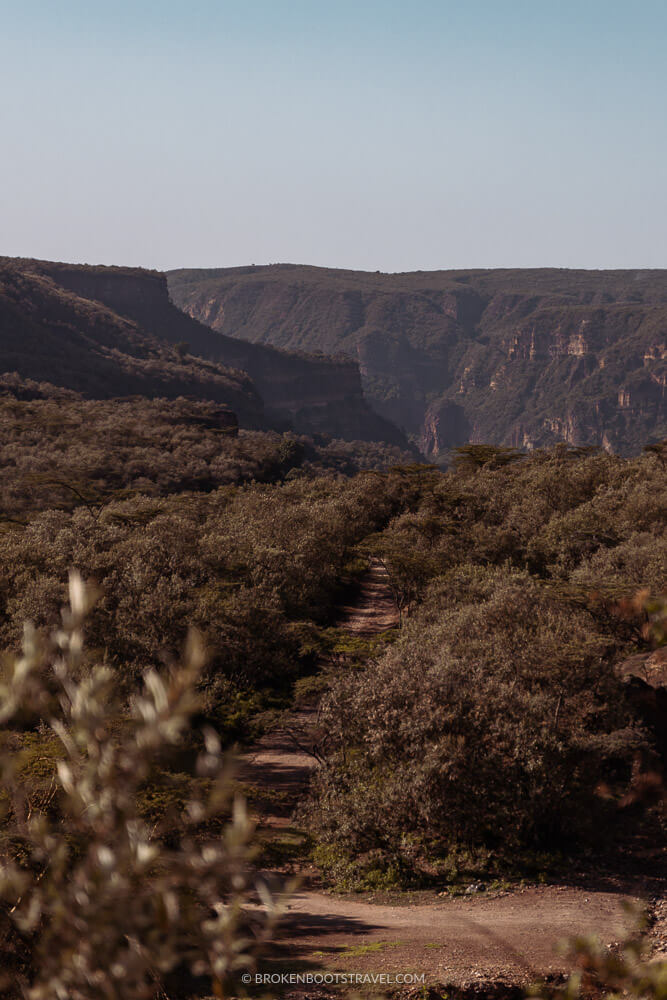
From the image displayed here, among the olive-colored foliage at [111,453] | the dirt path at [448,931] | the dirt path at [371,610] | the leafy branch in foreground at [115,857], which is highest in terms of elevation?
the leafy branch in foreground at [115,857]

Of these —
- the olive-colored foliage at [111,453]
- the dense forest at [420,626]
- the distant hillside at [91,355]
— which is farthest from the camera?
the distant hillside at [91,355]

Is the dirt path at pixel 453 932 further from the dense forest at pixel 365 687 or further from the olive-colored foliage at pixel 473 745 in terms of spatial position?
the olive-colored foliage at pixel 473 745

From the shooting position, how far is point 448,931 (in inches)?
514

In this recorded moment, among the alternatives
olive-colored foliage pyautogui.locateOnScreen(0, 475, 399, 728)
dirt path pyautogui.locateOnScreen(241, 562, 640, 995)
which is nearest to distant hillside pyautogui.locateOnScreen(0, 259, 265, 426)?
olive-colored foliage pyautogui.locateOnScreen(0, 475, 399, 728)

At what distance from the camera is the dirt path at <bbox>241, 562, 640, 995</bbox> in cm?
1177

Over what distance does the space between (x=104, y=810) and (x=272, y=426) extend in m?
146

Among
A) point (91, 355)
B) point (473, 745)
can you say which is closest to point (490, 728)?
point (473, 745)

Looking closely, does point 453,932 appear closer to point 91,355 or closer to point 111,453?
point 111,453

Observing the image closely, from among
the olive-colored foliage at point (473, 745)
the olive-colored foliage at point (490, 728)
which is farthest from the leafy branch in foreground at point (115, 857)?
the olive-colored foliage at point (473, 745)

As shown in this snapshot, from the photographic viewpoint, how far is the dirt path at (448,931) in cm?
1177

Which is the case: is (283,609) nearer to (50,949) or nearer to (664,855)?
(664,855)

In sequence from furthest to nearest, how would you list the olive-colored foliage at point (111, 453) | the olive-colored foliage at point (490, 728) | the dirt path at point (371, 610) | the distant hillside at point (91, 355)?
the distant hillside at point (91, 355) → the olive-colored foliage at point (111, 453) → the dirt path at point (371, 610) → the olive-colored foliage at point (490, 728)

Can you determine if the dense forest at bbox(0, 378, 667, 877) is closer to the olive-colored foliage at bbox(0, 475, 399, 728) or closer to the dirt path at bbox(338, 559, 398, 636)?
the olive-colored foliage at bbox(0, 475, 399, 728)

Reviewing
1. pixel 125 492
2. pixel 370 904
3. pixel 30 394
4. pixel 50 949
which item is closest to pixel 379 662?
pixel 370 904
